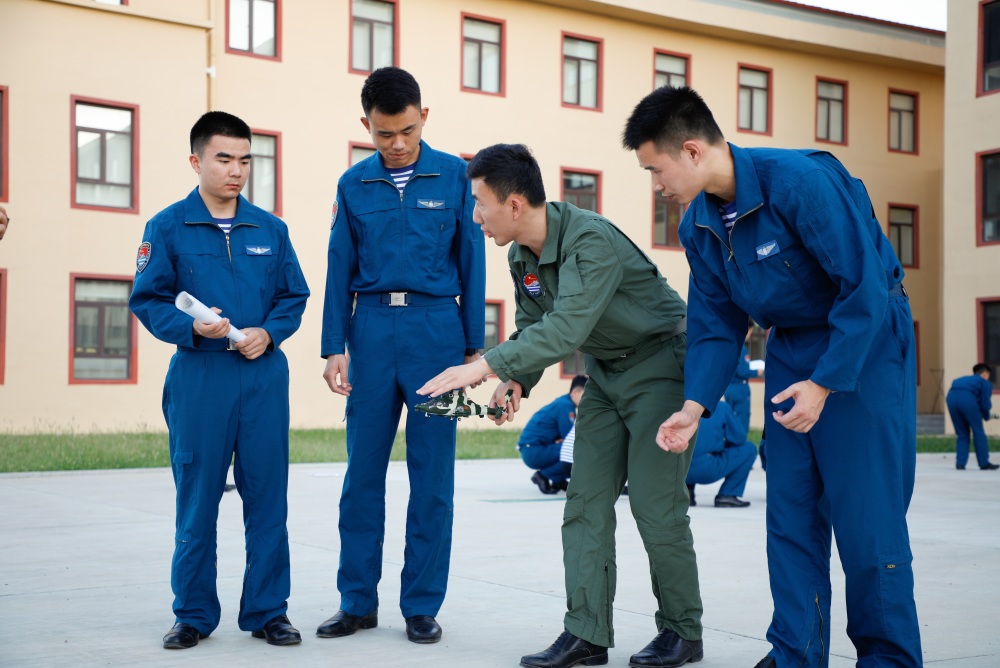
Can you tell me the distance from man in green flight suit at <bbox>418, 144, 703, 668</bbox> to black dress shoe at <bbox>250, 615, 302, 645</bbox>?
98 centimetres

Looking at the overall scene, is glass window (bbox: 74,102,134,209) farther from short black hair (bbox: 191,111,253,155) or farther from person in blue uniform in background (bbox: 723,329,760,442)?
short black hair (bbox: 191,111,253,155)

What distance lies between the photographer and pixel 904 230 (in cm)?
3294

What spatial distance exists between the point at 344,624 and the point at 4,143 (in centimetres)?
1909

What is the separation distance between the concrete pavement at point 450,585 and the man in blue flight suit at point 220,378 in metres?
0.23

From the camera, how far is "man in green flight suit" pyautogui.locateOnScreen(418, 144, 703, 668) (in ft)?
14.1

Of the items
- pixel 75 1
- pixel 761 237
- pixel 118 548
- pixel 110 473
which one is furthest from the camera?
pixel 75 1

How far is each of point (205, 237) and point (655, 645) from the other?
2.48 meters

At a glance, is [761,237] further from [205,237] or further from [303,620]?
[303,620]

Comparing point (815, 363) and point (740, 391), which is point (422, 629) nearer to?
point (815, 363)

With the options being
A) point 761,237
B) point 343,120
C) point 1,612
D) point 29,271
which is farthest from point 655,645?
point 343,120

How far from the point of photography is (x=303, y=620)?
17.1 ft

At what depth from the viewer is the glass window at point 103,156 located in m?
22.2

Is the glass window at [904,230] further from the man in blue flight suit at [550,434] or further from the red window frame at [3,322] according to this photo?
the man in blue flight suit at [550,434]

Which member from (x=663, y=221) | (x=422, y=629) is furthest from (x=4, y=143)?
(x=422, y=629)
